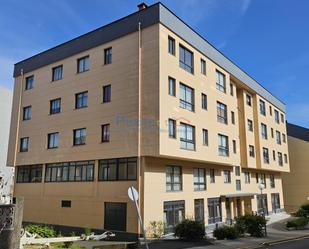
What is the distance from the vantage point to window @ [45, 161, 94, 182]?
2514 centimetres

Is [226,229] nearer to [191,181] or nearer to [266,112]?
[191,181]

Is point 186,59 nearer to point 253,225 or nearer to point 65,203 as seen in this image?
point 253,225

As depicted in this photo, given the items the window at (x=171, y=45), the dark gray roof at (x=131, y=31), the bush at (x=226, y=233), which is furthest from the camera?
the window at (x=171, y=45)

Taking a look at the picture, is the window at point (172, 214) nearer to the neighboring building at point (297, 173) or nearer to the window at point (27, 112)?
the window at point (27, 112)

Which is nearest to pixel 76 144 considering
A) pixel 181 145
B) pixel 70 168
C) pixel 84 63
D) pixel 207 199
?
pixel 70 168

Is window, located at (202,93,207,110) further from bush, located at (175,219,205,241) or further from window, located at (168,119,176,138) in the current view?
bush, located at (175,219,205,241)

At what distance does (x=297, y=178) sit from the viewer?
48781mm

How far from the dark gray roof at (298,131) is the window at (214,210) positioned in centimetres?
2608

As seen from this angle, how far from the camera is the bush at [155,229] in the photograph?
21.2 metres

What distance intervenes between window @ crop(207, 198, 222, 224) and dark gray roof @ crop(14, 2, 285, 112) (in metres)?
12.5

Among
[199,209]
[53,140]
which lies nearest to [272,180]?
[199,209]

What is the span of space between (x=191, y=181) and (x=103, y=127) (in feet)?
26.9

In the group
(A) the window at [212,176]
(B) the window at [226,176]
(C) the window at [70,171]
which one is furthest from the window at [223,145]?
(C) the window at [70,171]

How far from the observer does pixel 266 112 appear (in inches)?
1670
